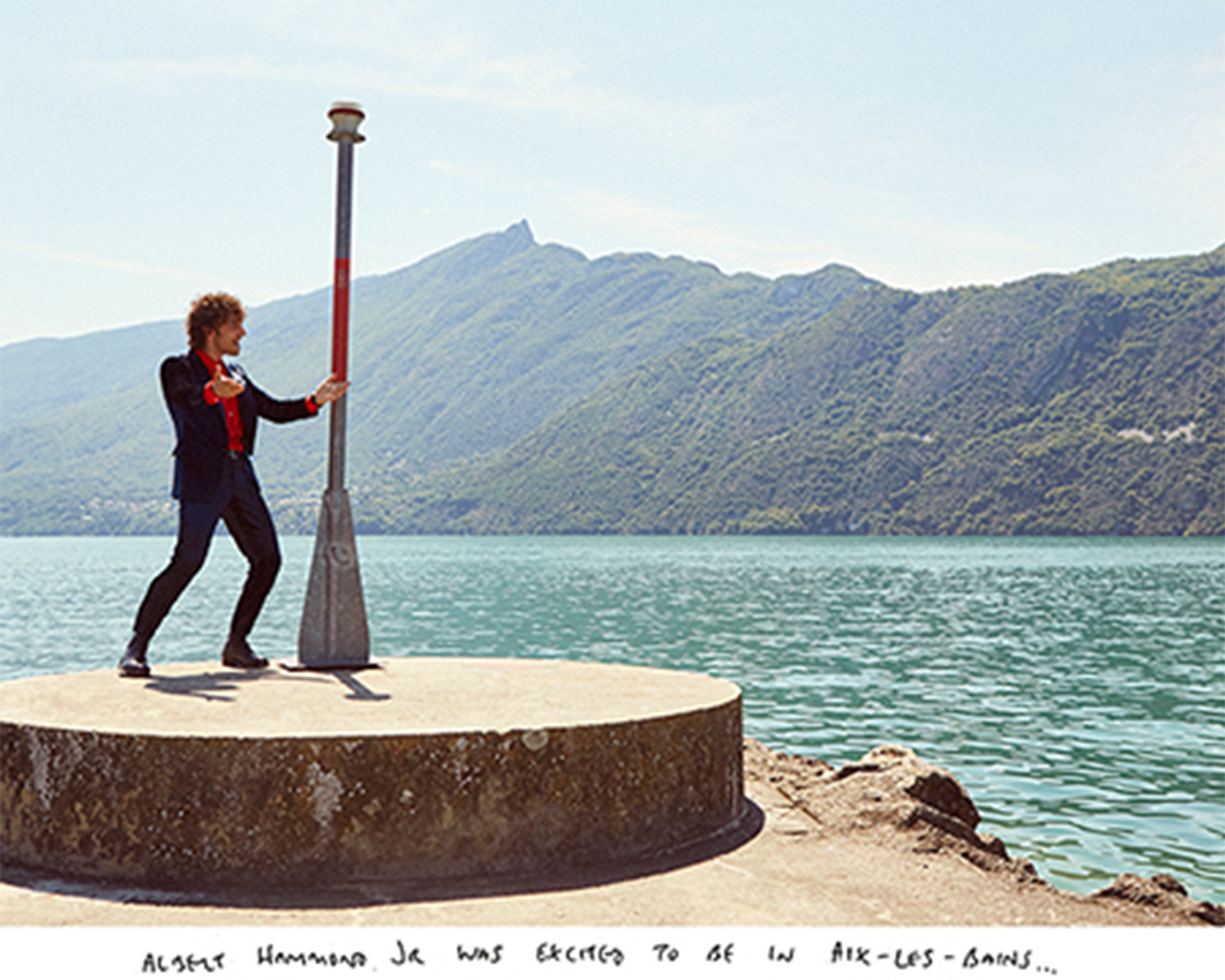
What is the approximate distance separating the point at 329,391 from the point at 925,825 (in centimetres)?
463

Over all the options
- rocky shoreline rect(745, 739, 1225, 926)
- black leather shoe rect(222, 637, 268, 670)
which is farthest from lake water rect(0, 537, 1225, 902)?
black leather shoe rect(222, 637, 268, 670)

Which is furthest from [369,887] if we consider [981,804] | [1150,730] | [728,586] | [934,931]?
[728,586]

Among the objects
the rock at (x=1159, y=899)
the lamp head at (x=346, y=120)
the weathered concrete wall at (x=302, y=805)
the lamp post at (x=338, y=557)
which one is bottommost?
the rock at (x=1159, y=899)

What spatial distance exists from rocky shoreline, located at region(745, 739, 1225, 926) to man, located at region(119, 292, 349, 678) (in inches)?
143

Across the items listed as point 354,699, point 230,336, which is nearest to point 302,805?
point 354,699

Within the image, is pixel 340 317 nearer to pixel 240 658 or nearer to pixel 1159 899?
pixel 240 658

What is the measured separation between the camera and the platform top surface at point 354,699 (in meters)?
5.34

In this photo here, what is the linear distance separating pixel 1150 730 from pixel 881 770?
1231 cm

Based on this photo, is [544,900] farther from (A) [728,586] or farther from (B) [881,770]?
(A) [728,586]

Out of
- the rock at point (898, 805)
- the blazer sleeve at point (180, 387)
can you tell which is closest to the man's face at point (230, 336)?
the blazer sleeve at point (180, 387)

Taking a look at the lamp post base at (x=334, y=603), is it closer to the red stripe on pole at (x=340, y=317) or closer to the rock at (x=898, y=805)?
the red stripe on pole at (x=340, y=317)

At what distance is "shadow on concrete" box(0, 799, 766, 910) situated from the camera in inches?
190

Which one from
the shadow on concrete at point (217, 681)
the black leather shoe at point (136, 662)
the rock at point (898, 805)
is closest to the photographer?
the shadow on concrete at point (217, 681)

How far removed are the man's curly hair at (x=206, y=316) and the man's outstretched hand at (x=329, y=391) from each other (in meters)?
0.73
